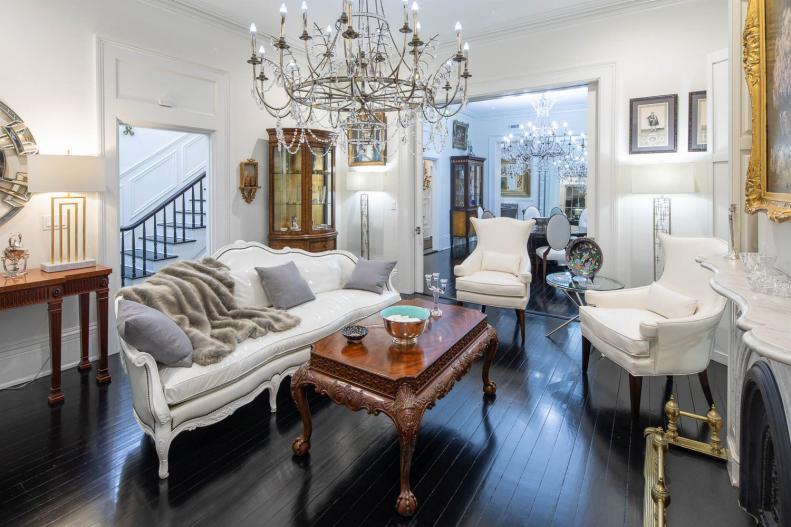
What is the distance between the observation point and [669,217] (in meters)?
4.45

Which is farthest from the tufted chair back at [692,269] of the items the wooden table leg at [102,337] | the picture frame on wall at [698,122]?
the wooden table leg at [102,337]

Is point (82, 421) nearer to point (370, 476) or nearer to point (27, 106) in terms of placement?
point (370, 476)

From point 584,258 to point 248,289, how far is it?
3.15m

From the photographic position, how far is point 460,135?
1047 centimetres

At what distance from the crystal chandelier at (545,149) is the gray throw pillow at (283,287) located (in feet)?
20.8

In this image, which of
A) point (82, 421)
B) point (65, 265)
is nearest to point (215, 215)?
point (65, 265)

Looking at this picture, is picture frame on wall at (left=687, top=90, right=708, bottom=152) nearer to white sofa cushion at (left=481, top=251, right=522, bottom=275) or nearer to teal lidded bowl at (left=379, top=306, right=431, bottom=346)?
white sofa cushion at (left=481, top=251, right=522, bottom=275)

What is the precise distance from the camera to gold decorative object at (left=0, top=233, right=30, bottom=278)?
324 centimetres

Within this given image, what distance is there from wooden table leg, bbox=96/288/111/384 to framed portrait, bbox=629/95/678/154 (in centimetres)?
503

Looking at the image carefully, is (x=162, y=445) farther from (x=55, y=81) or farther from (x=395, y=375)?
Result: (x=55, y=81)

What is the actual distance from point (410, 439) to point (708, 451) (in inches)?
67.1

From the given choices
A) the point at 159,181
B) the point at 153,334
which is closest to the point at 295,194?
the point at 159,181

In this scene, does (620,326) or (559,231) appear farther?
(559,231)

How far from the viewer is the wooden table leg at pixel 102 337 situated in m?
3.47
